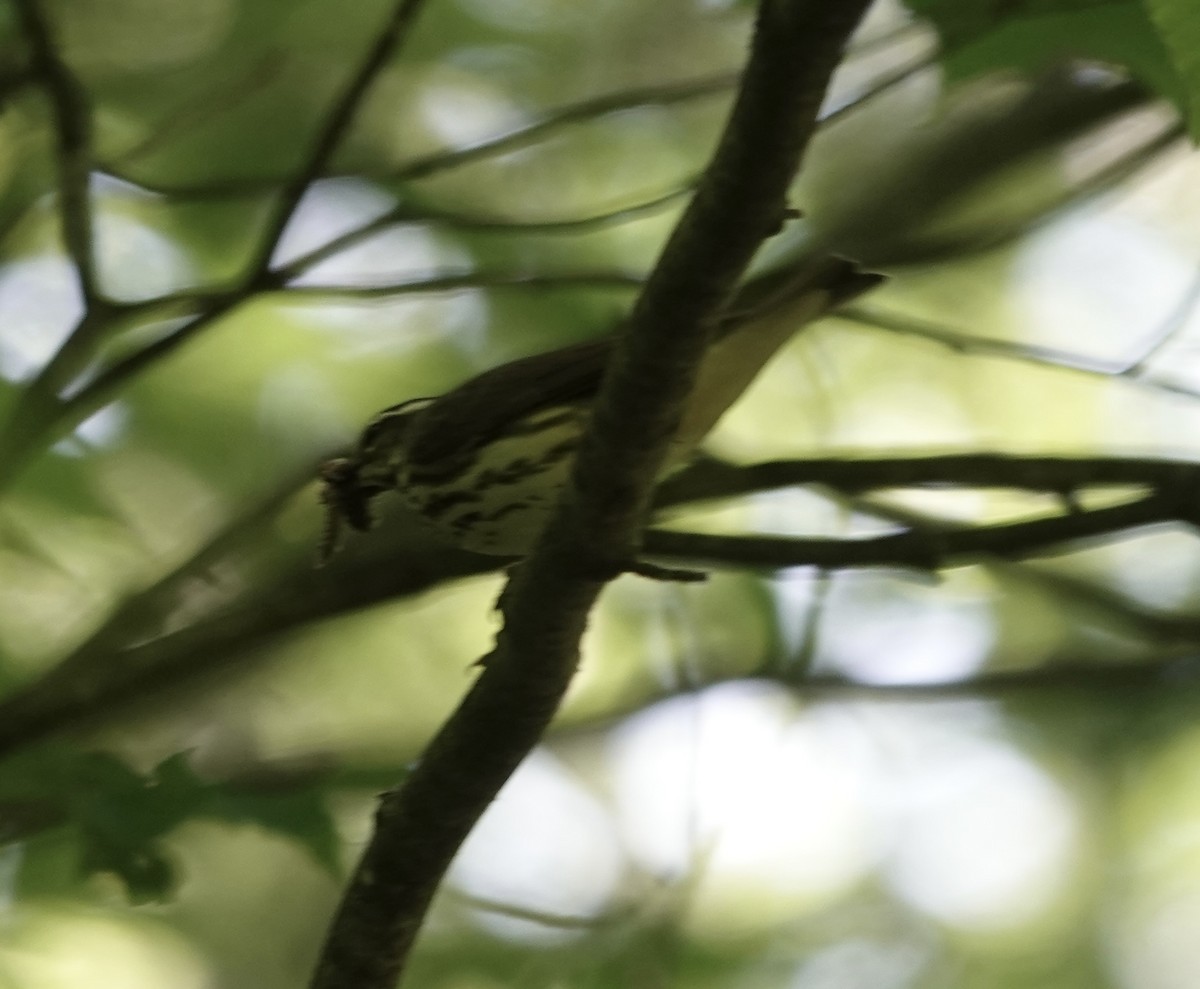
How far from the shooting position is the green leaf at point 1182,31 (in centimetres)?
59

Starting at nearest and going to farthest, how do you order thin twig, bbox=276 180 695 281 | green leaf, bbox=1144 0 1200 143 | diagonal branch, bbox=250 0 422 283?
green leaf, bbox=1144 0 1200 143
diagonal branch, bbox=250 0 422 283
thin twig, bbox=276 180 695 281

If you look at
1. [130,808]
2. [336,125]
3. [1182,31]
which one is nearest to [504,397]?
[336,125]

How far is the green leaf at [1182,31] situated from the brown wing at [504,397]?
2.15 feet

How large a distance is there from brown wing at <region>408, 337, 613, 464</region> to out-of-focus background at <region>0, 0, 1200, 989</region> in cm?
25

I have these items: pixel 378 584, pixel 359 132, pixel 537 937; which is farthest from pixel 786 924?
pixel 359 132

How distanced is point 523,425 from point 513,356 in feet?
2.16

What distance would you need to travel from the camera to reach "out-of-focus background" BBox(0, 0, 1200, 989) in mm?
1696

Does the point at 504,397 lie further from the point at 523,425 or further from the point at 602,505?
the point at 602,505

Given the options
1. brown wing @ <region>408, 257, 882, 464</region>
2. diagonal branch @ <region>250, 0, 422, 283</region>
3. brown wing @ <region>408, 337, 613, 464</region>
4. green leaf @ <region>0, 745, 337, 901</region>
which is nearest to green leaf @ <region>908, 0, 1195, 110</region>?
brown wing @ <region>408, 257, 882, 464</region>

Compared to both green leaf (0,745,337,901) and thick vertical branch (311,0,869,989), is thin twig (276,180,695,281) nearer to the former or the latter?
green leaf (0,745,337,901)

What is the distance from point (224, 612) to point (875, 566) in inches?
33.7

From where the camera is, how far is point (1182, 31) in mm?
598

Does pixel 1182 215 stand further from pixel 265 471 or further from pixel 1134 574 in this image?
pixel 265 471

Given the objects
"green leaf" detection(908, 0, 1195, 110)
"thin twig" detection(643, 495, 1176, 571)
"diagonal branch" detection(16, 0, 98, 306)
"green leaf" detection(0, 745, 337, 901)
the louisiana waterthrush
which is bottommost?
"green leaf" detection(0, 745, 337, 901)
